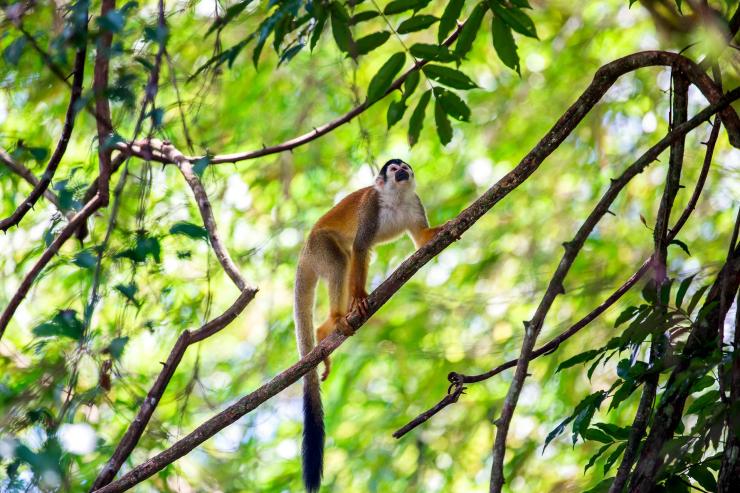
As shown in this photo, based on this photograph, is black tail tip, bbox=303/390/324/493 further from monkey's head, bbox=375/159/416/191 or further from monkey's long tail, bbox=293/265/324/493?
monkey's head, bbox=375/159/416/191

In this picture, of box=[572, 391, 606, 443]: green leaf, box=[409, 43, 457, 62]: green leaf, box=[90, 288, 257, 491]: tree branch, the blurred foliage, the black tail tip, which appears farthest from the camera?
the blurred foliage

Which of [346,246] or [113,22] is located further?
[346,246]

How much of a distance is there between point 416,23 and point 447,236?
0.71 metres

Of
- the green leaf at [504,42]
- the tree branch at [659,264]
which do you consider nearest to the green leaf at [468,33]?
the green leaf at [504,42]

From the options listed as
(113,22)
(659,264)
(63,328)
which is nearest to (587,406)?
(659,264)

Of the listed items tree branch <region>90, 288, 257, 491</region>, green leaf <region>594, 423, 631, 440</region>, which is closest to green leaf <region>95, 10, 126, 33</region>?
tree branch <region>90, 288, 257, 491</region>

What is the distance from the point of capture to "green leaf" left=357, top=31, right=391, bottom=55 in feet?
8.39

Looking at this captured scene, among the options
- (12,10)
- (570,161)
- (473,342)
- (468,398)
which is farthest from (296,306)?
(12,10)

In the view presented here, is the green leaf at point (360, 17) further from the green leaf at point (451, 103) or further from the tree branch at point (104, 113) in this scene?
the tree branch at point (104, 113)

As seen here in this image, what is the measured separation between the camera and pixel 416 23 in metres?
2.65

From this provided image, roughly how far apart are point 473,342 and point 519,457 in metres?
1.28

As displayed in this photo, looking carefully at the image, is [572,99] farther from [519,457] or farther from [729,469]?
[729,469]

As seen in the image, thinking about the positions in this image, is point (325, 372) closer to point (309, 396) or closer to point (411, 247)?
point (309, 396)

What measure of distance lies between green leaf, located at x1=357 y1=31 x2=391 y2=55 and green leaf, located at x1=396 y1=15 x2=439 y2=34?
6 centimetres
